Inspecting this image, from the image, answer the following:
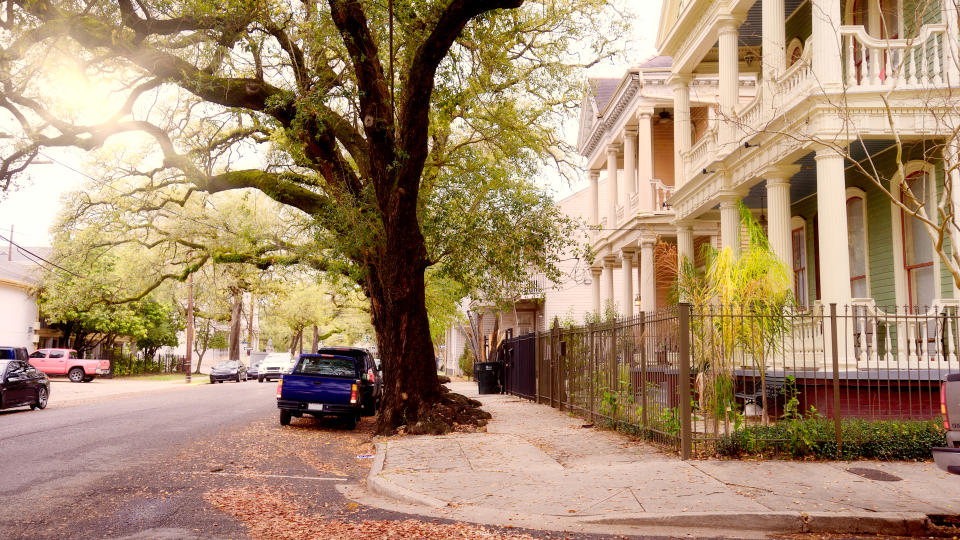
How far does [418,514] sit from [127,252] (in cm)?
4101

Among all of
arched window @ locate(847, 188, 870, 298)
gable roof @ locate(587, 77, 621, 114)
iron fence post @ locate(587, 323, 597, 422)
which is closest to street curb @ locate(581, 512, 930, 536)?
iron fence post @ locate(587, 323, 597, 422)

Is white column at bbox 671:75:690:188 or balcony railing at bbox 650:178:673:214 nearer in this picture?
white column at bbox 671:75:690:188

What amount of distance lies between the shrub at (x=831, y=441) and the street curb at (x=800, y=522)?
2.75 m

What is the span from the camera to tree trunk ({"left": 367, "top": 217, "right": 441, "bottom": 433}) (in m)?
14.2

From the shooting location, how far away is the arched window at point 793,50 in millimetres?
17484

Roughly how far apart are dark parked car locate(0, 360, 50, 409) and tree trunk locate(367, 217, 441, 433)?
10918mm

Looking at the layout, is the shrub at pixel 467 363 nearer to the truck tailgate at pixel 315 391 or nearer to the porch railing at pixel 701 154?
the porch railing at pixel 701 154

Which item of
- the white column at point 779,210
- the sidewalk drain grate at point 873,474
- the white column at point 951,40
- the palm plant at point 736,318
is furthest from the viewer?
the white column at point 779,210

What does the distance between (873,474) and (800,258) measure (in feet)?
35.3

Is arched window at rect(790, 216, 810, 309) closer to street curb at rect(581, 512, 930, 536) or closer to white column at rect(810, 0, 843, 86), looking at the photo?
white column at rect(810, 0, 843, 86)

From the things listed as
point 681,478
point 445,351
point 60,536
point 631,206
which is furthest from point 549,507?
point 445,351

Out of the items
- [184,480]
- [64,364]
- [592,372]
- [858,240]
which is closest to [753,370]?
[592,372]

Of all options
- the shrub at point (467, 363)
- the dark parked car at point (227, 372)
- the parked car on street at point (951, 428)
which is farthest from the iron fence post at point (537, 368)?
the dark parked car at point (227, 372)

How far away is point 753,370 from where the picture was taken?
10.3 m
